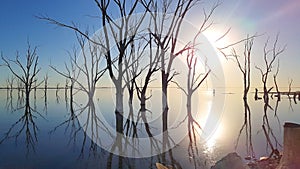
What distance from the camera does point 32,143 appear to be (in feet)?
30.7

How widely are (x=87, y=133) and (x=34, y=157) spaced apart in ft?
13.4

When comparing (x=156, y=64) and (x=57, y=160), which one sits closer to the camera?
(x=57, y=160)

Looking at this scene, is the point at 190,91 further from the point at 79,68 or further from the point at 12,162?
the point at 12,162

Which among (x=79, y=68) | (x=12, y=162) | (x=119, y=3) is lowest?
(x=12, y=162)

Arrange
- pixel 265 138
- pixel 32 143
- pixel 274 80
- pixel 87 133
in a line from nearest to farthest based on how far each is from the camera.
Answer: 1. pixel 32 143
2. pixel 265 138
3. pixel 87 133
4. pixel 274 80

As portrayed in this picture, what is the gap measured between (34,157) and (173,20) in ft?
30.7

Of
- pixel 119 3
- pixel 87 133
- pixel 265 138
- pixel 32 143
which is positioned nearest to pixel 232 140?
pixel 265 138

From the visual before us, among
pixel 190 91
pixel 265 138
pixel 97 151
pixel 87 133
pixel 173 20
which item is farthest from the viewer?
pixel 190 91

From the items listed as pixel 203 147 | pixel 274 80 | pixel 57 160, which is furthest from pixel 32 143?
pixel 274 80

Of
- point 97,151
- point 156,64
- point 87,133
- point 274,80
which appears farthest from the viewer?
point 274,80

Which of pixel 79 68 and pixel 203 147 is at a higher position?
pixel 79 68

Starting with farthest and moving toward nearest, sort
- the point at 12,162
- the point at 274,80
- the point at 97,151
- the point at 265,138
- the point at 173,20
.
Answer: the point at 274,80 < the point at 173,20 < the point at 265,138 < the point at 97,151 < the point at 12,162

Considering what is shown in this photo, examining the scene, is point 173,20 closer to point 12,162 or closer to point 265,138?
point 265,138

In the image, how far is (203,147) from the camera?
856cm
